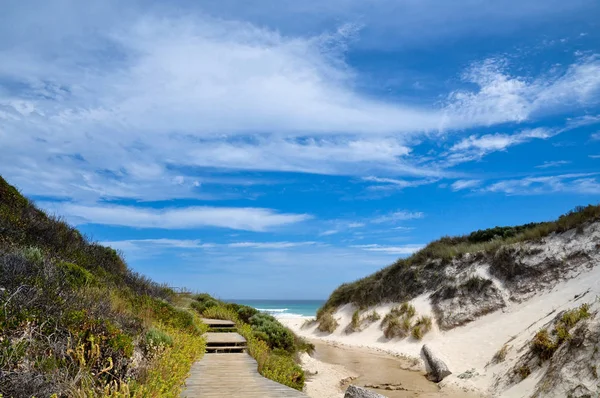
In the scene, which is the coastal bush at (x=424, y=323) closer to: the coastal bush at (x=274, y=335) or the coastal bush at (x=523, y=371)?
the coastal bush at (x=274, y=335)

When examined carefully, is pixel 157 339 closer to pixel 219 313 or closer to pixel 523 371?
pixel 523 371

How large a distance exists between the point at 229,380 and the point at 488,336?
16211 millimetres

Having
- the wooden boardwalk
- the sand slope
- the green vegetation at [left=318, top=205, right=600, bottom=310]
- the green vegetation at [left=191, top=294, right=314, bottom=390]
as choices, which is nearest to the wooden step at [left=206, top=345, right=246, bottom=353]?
the wooden boardwalk

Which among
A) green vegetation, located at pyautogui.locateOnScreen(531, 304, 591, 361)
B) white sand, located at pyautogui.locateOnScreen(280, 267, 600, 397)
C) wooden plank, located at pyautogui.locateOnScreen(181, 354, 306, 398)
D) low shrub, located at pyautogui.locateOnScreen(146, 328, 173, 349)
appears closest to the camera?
Answer: wooden plank, located at pyautogui.locateOnScreen(181, 354, 306, 398)

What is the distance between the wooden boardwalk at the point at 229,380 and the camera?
29.0 ft

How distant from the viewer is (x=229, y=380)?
33.7 feet

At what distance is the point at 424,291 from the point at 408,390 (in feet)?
49.3

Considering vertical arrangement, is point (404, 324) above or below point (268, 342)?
below

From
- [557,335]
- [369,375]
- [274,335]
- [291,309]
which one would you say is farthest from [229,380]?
[291,309]

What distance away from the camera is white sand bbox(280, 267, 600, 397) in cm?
1709

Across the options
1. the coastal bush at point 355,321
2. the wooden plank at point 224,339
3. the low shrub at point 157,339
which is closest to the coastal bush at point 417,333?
the coastal bush at point 355,321

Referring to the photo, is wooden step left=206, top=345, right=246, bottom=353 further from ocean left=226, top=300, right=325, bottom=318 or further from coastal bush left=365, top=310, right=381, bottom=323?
ocean left=226, top=300, right=325, bottom=318

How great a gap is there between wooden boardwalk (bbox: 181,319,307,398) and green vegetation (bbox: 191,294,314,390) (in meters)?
0.39

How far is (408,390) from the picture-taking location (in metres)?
16.8
